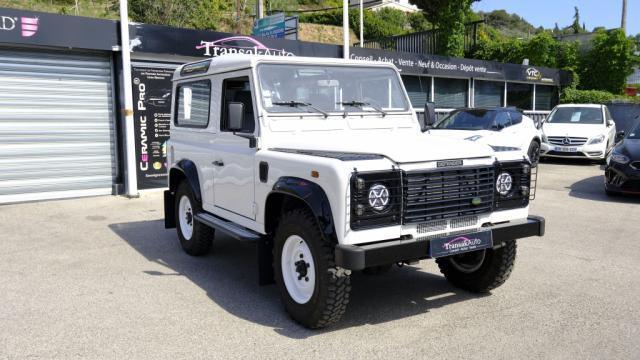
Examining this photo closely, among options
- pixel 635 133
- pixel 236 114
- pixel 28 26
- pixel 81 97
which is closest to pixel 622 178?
pixel 635 133

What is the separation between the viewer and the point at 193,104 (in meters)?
6.45

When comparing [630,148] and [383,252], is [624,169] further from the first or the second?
[383,252]

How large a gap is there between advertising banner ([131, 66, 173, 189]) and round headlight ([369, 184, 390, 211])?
316 inches

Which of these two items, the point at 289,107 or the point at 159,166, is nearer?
the point at 289,107

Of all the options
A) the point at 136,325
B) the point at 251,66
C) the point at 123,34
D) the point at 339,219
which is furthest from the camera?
the point at 123,34

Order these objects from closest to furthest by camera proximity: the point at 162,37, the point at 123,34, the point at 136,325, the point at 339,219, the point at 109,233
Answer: the point at 339,219, the point at 136,325, the point at 109,233, the point at 123,34, the point at 162,37

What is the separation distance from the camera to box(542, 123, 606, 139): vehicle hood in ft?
51.6

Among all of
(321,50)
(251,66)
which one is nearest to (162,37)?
(321,50)

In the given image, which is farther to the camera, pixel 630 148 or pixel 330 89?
pixel 630 148

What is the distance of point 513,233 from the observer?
4609 millimetres

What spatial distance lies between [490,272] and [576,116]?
13476 millimetres

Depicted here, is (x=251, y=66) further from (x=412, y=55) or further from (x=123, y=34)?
(x=412, y=55)

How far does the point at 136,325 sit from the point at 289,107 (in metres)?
2.27

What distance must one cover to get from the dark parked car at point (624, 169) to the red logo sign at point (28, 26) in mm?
10550
